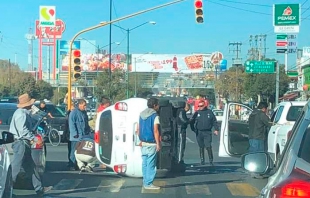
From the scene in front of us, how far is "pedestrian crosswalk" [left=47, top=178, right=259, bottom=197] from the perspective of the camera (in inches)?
472

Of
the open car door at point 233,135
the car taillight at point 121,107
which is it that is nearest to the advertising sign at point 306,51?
the open car door at point 233,135

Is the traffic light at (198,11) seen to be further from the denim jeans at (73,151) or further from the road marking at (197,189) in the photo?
the road marking at (197,189)

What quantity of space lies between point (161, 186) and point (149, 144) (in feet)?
3.56

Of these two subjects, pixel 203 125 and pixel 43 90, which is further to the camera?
pixel 43 90

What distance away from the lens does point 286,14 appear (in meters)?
37.8

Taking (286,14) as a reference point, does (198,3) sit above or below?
below

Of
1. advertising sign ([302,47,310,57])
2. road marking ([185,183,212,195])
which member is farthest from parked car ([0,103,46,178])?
advertising sign ([302,47,310,57])

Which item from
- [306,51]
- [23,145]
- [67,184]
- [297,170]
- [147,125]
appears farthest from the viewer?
[306,51]

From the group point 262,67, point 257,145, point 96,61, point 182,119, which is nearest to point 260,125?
point 257,145

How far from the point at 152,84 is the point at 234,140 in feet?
261

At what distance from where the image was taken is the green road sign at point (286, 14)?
123 feet

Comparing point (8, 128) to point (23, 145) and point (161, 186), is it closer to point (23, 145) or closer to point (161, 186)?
point (161, 186)

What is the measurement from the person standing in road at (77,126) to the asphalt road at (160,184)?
69 centimetres

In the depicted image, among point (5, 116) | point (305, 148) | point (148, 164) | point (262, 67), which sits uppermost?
point (262, 67)
